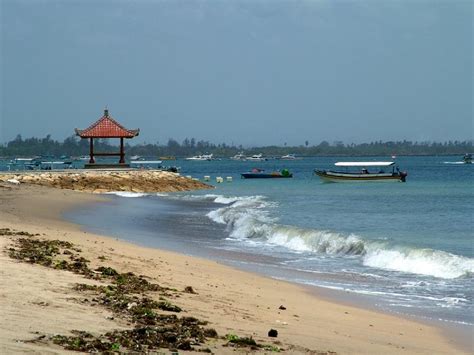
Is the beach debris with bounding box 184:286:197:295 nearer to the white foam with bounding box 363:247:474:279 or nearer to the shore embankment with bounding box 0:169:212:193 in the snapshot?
the white foam with bounding box 363:247:474:279

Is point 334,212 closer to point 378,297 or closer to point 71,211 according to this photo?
point 71,211

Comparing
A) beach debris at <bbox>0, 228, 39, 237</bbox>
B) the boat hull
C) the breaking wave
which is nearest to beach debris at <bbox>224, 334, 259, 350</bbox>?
the breaking wave

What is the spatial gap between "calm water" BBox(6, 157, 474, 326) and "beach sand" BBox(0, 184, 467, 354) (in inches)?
58.1

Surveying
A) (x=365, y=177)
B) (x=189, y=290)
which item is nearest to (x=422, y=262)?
(x=189, y=290)

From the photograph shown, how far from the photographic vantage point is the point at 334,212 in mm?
35500

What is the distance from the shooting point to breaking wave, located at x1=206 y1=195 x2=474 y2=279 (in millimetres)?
17406

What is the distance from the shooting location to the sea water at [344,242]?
14.8m

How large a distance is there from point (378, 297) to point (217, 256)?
671 centimetres

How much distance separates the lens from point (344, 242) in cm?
2170

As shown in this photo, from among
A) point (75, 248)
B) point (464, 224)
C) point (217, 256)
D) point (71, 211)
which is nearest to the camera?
point (75, 248)

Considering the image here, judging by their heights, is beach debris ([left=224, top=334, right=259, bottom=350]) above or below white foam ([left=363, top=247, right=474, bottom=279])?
above

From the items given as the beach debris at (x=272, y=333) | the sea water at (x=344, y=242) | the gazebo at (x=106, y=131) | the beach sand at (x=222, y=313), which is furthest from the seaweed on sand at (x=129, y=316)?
the gazebo at (x=106, y=131)

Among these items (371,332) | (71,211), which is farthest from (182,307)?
(71,211)

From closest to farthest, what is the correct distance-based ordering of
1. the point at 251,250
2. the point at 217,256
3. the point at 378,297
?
the point at 378,297
the point at 217,256
the point at 251,250
